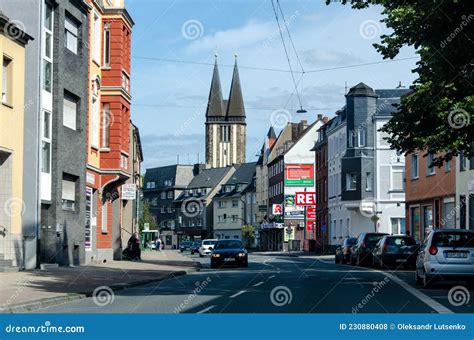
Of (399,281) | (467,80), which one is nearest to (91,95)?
(399,281)

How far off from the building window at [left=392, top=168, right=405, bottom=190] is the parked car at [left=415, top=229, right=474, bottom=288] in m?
49.1

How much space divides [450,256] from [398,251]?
13.3 m

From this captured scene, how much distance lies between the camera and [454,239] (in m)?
22.0

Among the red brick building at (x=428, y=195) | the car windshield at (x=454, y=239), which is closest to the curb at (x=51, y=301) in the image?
the car windshield at (x=454, y=239)

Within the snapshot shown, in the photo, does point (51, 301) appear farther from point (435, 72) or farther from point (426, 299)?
point (435, 72)

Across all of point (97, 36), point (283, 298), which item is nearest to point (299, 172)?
point (97, 36)

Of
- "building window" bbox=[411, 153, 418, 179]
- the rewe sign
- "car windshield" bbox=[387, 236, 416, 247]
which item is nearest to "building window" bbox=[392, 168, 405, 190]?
the rewe sign

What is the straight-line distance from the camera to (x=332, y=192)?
81062 mm

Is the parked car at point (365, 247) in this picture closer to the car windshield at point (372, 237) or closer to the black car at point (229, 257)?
the car windshield at point (372, 237)

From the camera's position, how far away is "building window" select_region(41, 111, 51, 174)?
3095 centimetres

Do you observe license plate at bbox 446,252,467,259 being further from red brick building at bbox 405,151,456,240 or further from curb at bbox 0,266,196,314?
red brick building at bbox 405,151,456,240

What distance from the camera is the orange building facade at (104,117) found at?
3747cm

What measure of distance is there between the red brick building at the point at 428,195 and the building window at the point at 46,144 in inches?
778
